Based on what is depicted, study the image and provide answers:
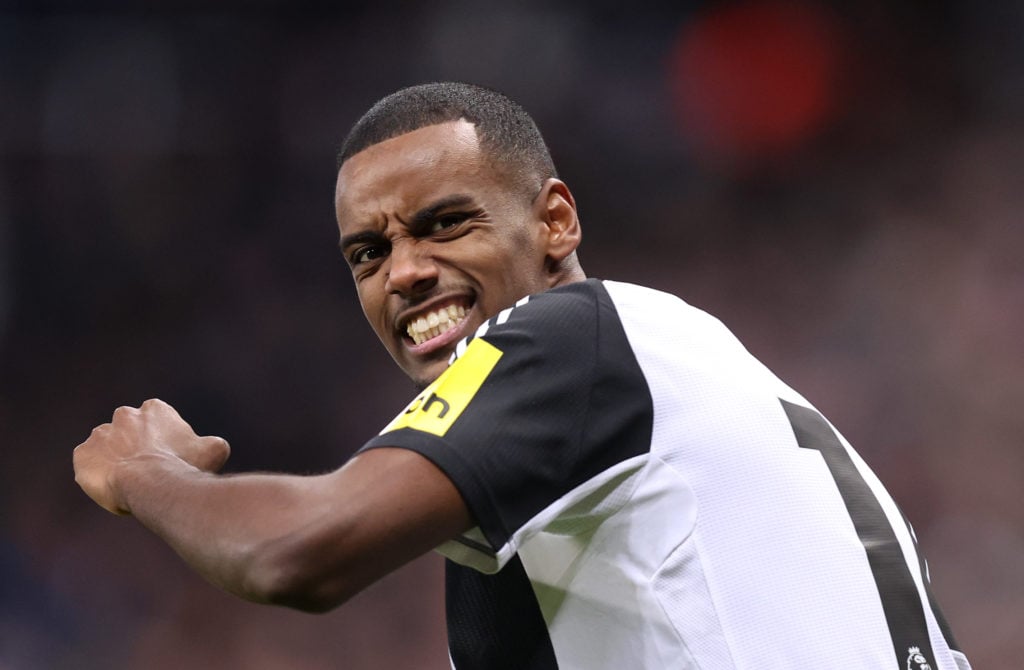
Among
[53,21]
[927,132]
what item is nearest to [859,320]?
[927,132]

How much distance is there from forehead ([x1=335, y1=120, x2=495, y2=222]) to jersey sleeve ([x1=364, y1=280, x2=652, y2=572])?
26.2 inches

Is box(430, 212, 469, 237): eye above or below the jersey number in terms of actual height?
above

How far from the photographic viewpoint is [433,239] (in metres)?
2.45

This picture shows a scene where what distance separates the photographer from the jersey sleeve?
1667mm

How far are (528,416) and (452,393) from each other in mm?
117

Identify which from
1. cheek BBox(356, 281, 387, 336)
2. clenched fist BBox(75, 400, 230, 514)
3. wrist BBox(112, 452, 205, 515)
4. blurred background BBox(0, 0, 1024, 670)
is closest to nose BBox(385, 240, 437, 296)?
cheek BBox(356, 281, 387, 336)

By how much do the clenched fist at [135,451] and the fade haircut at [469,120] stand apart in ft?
2.48

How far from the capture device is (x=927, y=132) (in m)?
6.75

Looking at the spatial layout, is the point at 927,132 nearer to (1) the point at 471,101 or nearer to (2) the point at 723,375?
(1) the point at 471,101

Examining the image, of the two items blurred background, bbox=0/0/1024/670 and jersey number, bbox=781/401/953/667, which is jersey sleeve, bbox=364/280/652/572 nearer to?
jersey number, bbox=781/401/953/667

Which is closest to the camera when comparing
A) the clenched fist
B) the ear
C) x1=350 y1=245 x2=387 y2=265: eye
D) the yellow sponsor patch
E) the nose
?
the yellow sponsor patch

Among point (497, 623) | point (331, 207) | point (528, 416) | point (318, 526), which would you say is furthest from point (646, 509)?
point (331, 207)

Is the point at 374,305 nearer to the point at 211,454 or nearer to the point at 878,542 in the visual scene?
the point at 211,454

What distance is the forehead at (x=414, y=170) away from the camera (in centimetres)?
245
